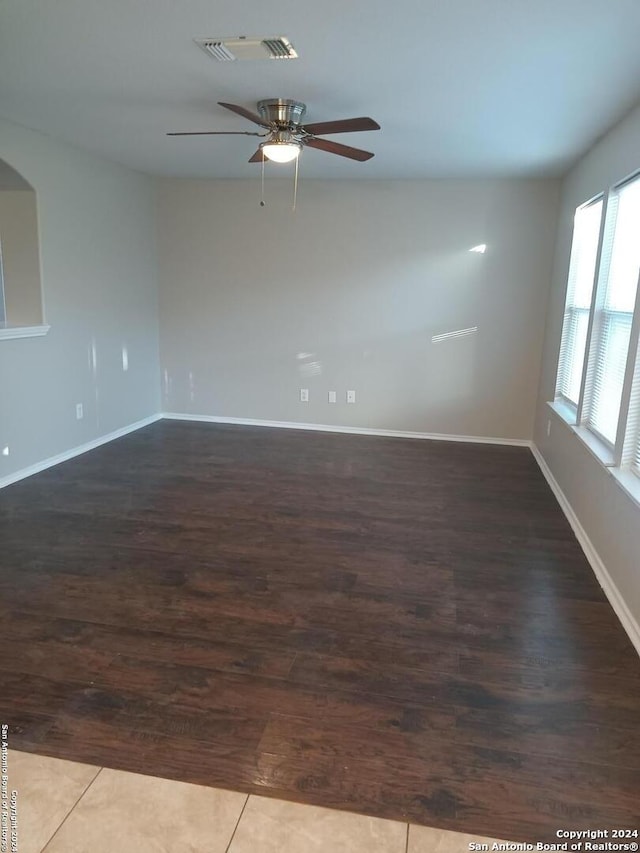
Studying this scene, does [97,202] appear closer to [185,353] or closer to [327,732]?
[185,353]

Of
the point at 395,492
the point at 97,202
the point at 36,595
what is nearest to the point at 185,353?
the point at 97,202

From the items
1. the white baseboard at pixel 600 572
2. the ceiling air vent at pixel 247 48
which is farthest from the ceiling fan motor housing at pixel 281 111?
the white baseboard at pixel 600 572

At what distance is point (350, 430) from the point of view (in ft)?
19.6

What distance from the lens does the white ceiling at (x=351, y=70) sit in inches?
85.2

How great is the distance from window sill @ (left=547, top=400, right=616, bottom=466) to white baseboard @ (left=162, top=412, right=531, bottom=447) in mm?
1151

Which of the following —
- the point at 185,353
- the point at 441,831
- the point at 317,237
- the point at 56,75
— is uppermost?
the point at 56,75

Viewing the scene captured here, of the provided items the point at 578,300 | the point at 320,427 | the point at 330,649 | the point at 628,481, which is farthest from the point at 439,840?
the point at 320,427

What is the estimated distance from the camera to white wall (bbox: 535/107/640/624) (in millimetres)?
2648

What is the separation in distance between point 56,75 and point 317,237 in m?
3.08

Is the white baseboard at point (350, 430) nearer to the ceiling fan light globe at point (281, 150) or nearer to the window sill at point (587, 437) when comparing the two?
the window sill at point (587, 437)

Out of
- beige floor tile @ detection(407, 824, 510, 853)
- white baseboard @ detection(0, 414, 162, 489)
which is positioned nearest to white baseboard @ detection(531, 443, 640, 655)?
beige floor tile @ detection(407, 824, 510, 853)

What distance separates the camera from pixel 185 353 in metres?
6.18

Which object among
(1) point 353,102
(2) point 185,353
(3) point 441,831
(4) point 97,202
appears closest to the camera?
(3) point 441,831

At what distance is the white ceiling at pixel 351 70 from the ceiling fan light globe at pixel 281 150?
229 millimetres
